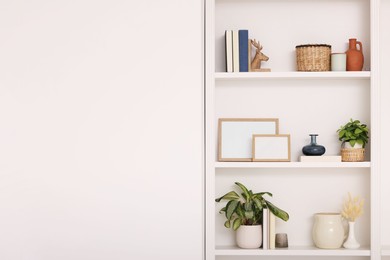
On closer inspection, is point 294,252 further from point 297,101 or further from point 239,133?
point 297,101

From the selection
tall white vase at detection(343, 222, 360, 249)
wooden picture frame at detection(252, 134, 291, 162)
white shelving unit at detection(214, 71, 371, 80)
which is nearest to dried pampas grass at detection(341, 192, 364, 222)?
tall white vase at detection(343, 222, 360, 249)

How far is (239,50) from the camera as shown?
4012 millimetres

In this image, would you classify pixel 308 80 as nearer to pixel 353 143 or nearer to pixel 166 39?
pixel 353 143

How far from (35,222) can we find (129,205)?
0.49 meters

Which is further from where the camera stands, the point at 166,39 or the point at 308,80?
the point at 308,80

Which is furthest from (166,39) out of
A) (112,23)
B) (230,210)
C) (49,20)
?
(230,210)

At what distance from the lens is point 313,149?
399 centimetres

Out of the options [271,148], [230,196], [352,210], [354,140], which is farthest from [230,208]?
[354,140]

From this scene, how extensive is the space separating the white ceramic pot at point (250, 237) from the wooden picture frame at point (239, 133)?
417 mm

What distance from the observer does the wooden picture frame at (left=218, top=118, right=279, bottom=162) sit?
4070 millimetres

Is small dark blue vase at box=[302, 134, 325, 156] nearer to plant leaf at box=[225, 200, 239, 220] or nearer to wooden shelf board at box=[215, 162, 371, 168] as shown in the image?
wooden shelf board at box=[215, 162, 371, 168]

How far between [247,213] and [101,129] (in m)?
1.03
